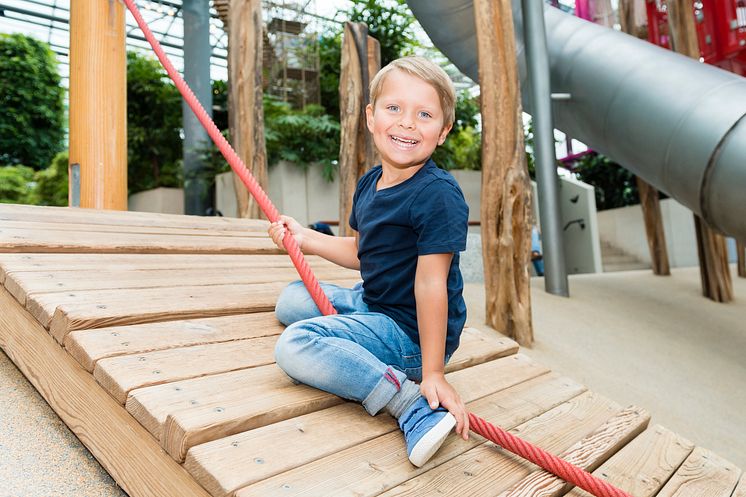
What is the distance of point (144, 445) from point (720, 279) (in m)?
5.32

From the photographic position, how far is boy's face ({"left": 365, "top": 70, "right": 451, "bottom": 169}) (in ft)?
4.63

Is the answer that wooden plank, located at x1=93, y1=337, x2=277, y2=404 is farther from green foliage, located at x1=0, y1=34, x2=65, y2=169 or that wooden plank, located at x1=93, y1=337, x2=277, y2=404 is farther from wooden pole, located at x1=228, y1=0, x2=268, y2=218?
green foliage, located at x1=0, y1=34, x2=65, y2=169

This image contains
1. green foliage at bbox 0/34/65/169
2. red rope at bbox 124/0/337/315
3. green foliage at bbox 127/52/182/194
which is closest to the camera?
red rope at bbox 124/0/337/315

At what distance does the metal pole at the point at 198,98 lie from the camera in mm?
7941

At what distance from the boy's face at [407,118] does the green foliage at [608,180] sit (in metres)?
10.1

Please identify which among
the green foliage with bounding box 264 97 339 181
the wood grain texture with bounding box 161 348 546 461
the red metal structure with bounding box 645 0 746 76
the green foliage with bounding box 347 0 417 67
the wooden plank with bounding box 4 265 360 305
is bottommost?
the wood grain texture with bounding box 161 348 546 461

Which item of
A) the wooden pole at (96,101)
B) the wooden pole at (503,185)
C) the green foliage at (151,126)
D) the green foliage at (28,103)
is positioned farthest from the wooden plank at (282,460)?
the green foliage at (28,103)

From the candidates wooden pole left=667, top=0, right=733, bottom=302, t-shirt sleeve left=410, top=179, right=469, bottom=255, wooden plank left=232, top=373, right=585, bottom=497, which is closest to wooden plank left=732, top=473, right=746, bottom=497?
wooden plank left=232, top=373, right=585, bottom=497

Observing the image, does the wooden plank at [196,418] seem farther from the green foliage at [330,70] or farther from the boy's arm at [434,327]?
the green foliage at [330,70]

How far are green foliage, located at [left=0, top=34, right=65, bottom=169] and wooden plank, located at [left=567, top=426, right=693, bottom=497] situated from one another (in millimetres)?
15857

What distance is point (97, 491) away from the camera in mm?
1278

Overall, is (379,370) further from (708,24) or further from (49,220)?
(708,24)

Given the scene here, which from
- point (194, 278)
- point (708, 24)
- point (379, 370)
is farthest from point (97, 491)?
point (708, 24)

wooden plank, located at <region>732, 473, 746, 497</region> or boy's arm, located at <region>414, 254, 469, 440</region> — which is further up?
boy's arm, located at <region>414, 254, 469, 440</region>
